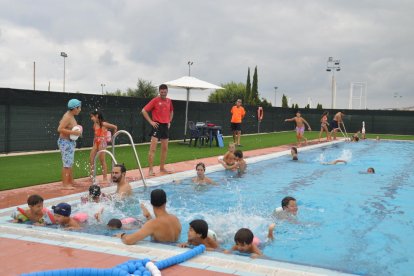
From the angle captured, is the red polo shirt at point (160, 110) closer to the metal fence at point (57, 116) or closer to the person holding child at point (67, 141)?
the person holding child at point (67, 141)

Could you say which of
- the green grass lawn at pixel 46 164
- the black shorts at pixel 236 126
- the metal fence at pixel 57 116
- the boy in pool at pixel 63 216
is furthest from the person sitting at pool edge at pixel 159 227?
the black shorts at pixel 236 126

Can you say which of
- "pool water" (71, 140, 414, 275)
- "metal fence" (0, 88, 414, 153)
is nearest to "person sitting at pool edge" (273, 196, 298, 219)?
"pool water" (71, 140, 414, 275)

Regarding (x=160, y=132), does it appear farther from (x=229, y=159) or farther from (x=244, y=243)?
(x=244, y=243)

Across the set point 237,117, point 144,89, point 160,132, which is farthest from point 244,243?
point 144,89

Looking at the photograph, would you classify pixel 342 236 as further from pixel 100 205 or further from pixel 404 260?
pixel 100 205

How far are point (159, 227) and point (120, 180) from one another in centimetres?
263

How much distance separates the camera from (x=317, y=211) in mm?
8188

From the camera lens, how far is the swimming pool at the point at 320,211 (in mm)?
5527

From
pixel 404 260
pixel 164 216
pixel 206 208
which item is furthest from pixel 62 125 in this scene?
pixel 404 260

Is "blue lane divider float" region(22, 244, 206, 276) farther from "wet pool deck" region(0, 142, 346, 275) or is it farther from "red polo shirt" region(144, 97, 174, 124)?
"red polo shirt" region(144, 97, 174, 124)

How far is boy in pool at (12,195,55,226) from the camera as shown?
583 centimetres

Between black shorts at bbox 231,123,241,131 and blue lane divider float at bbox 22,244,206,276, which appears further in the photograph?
black shorts at bbox 231,123,241,131

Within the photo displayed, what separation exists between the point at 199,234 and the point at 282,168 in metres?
8.78

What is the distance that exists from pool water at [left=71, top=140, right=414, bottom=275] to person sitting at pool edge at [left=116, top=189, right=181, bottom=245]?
0.53 meters
